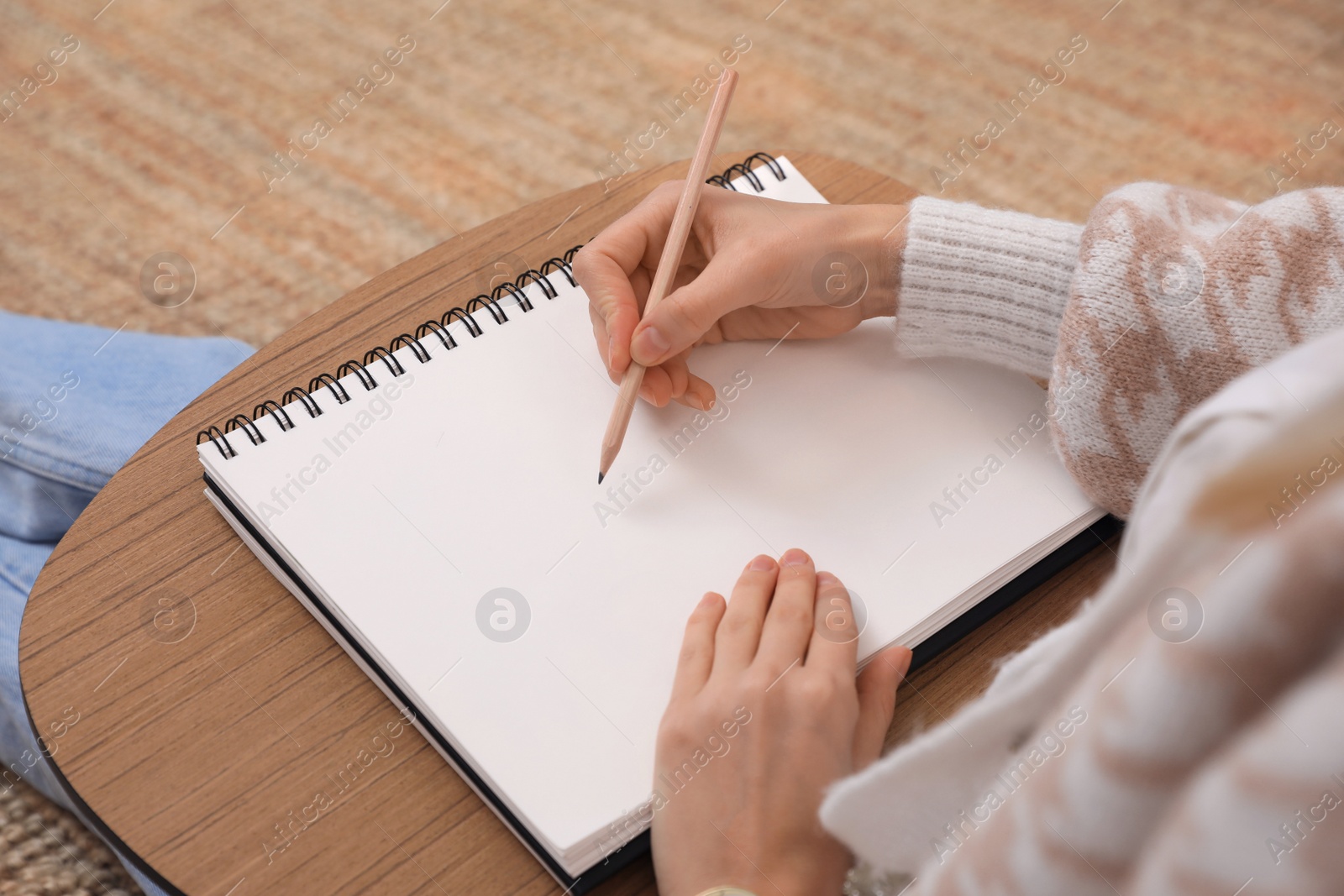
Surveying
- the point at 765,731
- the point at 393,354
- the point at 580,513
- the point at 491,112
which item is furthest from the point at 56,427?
the point at 491,112

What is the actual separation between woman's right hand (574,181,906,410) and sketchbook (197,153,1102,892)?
17 millimetres

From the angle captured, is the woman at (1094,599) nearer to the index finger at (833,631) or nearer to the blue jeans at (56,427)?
the index finger at (833,631)

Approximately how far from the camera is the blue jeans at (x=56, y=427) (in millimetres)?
727

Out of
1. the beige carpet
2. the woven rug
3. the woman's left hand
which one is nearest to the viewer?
the woman's left hand

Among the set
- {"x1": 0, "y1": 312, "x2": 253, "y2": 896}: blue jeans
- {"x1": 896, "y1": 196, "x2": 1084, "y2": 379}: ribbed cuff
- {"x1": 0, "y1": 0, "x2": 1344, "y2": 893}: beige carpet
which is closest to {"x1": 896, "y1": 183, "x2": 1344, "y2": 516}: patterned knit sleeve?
{"x1": 896, "y1": 196, "x2": 1084, "y2": 379}: ribbed cuff

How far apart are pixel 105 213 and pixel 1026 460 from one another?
1.42m

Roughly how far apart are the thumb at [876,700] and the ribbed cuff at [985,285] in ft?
0.73

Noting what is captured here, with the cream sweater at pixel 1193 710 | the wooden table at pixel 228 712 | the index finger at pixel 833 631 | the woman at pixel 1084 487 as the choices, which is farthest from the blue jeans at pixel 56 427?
the cream sweater at pixel 1193 710

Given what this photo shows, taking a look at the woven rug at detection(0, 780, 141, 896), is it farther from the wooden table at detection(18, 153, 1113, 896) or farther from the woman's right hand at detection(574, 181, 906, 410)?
the woman's right hand at detection(574, 181, 906, 410)

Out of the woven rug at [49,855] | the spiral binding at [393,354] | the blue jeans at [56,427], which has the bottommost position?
the woven rug at [49,855]

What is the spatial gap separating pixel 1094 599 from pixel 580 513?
35cm

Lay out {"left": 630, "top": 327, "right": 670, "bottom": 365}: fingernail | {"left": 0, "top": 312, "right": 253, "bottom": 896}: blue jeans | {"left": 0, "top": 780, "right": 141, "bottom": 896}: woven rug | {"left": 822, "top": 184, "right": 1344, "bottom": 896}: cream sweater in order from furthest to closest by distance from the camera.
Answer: {"left": 0, "top": 780, "right": 141, "bottom": 896}: woven rug → {"left": 0, "top": 312, "right": 253, "bottom": 896}: blue jeans → {"left": 630, "top": 327, "right": 670, "bottom": 365}: fingernail → {"left": 822, "top": 184, "right": 1344, "bottom": 896}: cream sweater

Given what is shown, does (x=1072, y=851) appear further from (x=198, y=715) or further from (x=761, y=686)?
(x=198, y=715)

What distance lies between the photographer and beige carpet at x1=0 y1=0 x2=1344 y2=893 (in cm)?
148
